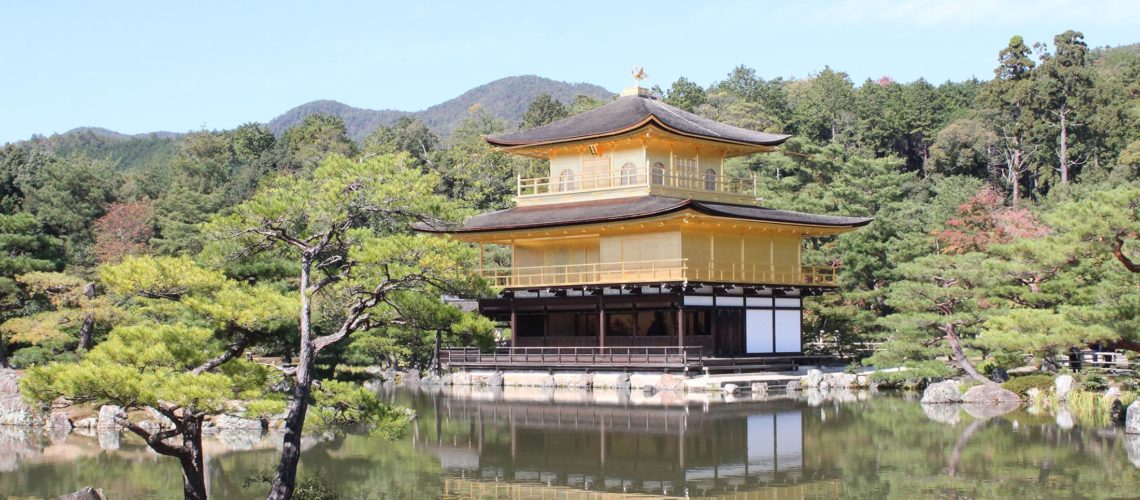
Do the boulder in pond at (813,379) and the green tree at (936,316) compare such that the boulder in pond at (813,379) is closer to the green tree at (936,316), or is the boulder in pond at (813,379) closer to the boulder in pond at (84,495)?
the green tree at (936,316)

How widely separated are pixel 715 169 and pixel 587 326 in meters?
6.28

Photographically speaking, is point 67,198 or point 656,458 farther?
point 67,198

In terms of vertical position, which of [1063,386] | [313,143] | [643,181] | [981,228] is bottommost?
[1063,386]

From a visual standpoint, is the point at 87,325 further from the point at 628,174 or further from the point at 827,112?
the point at 827,112

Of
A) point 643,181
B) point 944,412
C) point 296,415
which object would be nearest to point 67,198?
point 643,181

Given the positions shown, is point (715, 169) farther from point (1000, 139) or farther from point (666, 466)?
point (1000, 139)

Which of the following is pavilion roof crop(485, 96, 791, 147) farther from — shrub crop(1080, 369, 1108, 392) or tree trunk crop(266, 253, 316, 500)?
tree trunk crop(266, 253, 316, 500)

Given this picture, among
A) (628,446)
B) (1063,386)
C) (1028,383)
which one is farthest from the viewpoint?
(1028,383)

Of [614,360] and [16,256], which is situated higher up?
[16,256]

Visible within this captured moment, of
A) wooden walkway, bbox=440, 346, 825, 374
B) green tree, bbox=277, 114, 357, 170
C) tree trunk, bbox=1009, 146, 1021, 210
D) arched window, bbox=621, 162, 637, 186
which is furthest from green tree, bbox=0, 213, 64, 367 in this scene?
tree trunk, bbox=1009, 146, 1021, 210

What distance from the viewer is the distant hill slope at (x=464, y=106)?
162m

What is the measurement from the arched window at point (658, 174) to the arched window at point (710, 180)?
5.03ft

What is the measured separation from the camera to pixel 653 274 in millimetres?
32438

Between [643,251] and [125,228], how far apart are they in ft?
85.3
